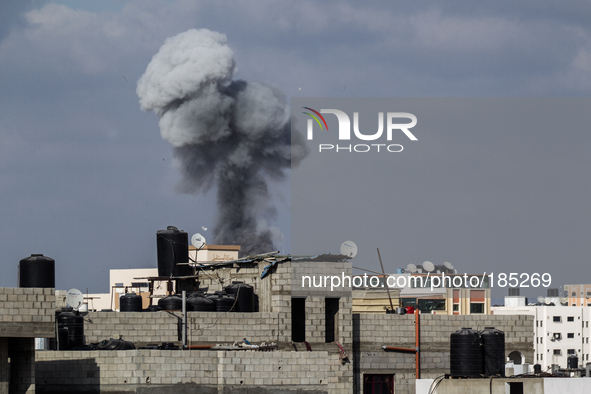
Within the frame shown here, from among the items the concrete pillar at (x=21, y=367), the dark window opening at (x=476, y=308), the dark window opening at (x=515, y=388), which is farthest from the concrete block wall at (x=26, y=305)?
the dark window opening at (x=476, y=308)

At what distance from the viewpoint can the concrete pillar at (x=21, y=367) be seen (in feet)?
83.6

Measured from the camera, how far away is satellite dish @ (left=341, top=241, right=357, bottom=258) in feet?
124

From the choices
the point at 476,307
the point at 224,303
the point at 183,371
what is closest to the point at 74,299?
the point at 224,303

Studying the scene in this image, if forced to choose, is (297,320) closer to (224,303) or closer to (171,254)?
(224,303)

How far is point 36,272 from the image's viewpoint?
39.9 meters

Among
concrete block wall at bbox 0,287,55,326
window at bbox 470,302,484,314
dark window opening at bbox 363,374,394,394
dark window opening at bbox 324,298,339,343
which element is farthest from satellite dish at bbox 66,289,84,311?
window at bbox 470,302,484,314

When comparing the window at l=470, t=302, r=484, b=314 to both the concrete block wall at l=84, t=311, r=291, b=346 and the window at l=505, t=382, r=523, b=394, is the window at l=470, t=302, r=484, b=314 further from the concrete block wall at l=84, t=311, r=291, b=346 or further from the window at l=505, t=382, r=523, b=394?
the window at l=505, t=382, r=523, b=394

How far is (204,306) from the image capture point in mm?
36719

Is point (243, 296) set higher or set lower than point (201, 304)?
higher

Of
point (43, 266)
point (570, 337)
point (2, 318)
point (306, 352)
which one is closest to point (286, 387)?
point (306, 352)

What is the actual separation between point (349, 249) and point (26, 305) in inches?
655

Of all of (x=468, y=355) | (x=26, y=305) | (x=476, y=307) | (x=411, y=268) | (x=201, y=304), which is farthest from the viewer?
(x=476, y=307)

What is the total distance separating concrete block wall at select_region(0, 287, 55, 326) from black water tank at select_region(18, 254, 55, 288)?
46.9 ft

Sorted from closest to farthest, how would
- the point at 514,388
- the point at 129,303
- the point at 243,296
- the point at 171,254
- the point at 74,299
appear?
the point at 514,388
the point at 243,296
the point at 74,299
the point at 129,303
the point at 171,254
